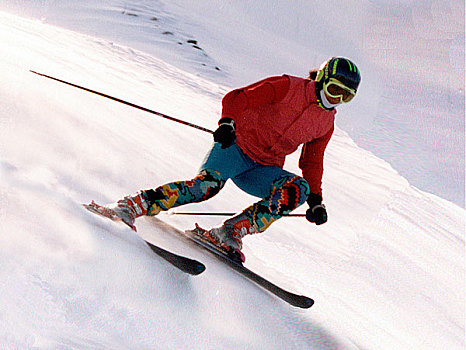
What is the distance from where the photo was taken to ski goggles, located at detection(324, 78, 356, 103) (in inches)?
124

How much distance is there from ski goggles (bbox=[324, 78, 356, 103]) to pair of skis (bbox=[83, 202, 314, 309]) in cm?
111

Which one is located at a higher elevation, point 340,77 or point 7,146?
point 340,77

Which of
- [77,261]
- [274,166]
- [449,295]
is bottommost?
[449,295]

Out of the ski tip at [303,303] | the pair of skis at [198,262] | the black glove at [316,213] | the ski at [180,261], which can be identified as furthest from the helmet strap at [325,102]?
the ski at [180,261]

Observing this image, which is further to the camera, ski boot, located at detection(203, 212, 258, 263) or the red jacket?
the red jacket

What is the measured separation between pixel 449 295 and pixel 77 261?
521 cm

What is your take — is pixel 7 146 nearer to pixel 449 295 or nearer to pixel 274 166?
pixel 274 166

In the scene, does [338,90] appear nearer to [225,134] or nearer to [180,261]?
[225,134]

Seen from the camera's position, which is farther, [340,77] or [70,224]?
[340,77]

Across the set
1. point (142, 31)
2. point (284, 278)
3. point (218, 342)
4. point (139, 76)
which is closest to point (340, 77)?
point (284, 278)

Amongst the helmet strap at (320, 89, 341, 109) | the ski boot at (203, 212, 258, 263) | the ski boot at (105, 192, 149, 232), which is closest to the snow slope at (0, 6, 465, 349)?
the ski boot at (105, 192, 149, 232)

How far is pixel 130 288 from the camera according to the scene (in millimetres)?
2066

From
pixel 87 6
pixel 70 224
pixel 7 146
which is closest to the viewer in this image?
pixel 70 224

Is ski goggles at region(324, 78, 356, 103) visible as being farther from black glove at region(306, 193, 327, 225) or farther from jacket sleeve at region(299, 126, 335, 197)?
black glove at region(306, 193, 327, 225)
